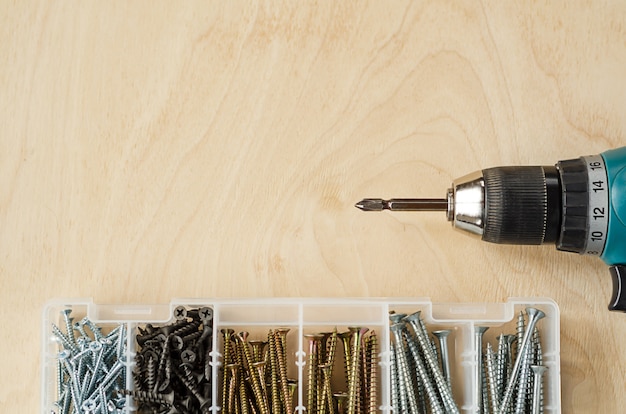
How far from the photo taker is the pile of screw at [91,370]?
1.00 meters

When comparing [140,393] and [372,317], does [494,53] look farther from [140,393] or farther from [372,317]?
[140,393]

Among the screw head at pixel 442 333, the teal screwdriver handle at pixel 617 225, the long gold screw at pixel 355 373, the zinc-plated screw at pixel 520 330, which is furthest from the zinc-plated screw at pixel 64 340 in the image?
the teal screwdriver handle at pixel 617 225

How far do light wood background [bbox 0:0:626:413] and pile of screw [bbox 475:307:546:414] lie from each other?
0.08 meters

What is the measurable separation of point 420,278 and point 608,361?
0.28 meters

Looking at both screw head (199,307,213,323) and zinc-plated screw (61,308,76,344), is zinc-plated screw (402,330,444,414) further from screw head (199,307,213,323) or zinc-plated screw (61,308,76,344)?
zinc-plated screw (61,308,76,344)

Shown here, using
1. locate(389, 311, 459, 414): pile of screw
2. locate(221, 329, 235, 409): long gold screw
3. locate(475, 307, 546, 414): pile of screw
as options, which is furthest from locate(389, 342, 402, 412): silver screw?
locate(221, 329, 235, 409): long gold screw

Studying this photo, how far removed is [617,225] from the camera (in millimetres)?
930

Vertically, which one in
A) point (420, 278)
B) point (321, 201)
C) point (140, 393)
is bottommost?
point (140, 393)

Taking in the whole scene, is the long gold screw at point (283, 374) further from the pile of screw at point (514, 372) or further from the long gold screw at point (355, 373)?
the pile of screw at point (514, 372)

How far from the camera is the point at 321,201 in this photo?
3.59 ft

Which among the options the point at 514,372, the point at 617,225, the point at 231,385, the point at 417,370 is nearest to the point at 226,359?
the point at 231,385

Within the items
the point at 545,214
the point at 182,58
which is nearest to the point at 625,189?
the point at 545,214

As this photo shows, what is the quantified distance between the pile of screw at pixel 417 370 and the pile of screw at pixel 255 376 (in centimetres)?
14

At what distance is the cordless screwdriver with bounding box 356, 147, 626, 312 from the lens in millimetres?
932
